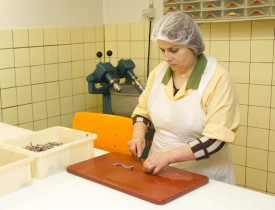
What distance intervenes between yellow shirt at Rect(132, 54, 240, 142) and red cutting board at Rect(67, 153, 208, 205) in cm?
24

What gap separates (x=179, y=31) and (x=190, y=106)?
1.13 ft

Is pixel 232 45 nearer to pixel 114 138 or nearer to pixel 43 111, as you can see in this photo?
pixel 114 138

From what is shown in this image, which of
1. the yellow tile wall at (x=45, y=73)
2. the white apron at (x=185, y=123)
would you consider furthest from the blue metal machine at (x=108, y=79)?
the white apron at (x=185, y=123)

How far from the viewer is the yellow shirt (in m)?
1.63

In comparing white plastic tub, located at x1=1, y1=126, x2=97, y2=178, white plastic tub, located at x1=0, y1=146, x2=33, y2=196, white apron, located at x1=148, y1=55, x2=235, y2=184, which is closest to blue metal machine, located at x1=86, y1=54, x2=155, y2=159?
white apron, located at x1=148, y1=55, x2=235, y2=184

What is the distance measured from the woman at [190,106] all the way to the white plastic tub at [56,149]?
0.75ft

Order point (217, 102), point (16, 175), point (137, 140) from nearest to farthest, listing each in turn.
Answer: point (16, 175), point (217, 102), point (137, 140)

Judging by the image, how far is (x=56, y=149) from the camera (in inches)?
60.4

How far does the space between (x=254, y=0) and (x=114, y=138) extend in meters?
1.28

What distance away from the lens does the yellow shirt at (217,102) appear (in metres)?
1.63

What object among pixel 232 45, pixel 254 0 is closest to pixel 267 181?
pixel 232 45

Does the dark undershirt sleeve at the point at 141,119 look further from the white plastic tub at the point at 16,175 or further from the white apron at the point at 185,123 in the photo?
the white plastic tub at the point at 16,175

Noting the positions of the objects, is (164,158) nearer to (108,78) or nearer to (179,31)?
(179,31)

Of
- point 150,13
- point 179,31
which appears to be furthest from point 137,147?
point 150,13
